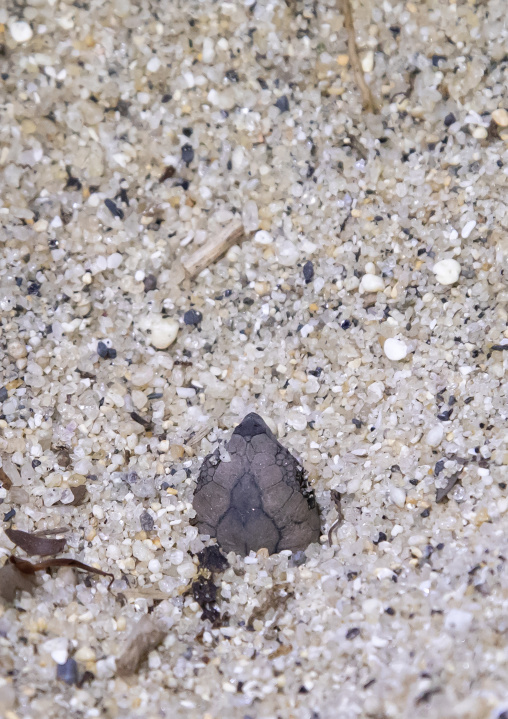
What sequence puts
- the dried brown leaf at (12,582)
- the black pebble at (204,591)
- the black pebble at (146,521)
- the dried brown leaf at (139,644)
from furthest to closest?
1. the black pebble at (146,521)
2. the black pebble at (204,591)
3. the dried brown leaf at (12,582)
4. the dried brown leaf at (139,644)

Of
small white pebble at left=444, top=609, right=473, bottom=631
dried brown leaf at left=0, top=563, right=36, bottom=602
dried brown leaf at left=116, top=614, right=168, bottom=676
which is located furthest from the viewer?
dried brown leaf at left=0, top=563, right=36, bottom=602

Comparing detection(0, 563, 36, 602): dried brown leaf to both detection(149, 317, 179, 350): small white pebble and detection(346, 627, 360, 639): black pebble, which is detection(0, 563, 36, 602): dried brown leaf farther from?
detection(346, 627, 360, 639): black pebble

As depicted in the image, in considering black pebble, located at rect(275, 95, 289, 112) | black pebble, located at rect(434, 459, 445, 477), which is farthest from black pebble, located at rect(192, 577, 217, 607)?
black pebble, located at rect(275, 95, 289, 112)

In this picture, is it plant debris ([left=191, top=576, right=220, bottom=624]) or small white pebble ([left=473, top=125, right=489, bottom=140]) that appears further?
small white pebble ([left=473, top=125, right=489, bottom=140])

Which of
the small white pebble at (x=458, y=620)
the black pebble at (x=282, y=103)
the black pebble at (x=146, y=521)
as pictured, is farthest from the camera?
the black pebble at (x=282, y=103)

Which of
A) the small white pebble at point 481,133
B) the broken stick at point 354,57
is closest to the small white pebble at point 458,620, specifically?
the small white pebble at point 481,133

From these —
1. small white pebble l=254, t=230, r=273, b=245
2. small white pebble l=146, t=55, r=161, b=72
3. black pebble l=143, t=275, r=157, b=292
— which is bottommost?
black pebble l=143, t=275, r=157, b=292

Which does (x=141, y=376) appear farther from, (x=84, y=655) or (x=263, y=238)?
(x=84, y=655)

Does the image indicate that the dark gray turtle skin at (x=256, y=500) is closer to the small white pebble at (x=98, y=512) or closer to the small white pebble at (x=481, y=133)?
the small white pebble at (x=98, y=512)
